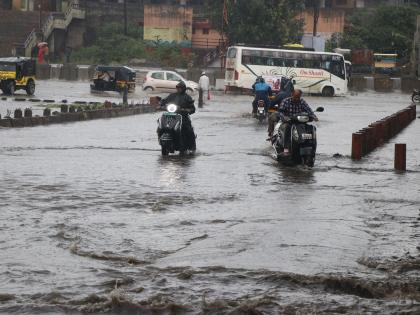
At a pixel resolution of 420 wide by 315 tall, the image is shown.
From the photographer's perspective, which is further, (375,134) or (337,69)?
(337,69)

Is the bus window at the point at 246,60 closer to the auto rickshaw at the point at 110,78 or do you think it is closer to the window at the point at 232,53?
the window at the point at 232,53

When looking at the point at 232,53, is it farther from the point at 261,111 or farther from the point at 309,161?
the point at 309,161

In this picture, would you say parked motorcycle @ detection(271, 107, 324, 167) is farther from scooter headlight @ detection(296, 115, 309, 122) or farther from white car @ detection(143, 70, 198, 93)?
white car @ detection(143, 70, 198, 93)

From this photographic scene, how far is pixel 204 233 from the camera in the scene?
403 inches

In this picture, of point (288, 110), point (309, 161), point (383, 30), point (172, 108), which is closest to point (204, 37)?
point (383, 30)

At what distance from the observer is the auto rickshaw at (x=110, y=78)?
50750 millimetres

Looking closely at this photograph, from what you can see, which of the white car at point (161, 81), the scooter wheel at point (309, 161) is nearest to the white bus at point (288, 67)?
the white car at point (161, 81)

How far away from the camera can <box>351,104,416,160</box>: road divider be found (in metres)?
19.3

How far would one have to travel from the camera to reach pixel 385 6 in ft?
237

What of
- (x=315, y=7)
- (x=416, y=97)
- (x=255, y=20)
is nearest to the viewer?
(x=416, y=97)

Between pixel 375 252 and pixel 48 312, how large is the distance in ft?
11.8

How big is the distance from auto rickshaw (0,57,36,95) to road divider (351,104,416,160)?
714 inches

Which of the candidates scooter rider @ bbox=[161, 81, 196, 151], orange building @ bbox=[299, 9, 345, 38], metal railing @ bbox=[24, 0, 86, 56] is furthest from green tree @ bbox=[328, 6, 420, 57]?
scooter rider @ bbox=[161, 81, 196, 151]

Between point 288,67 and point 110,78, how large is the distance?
12.2 meters
